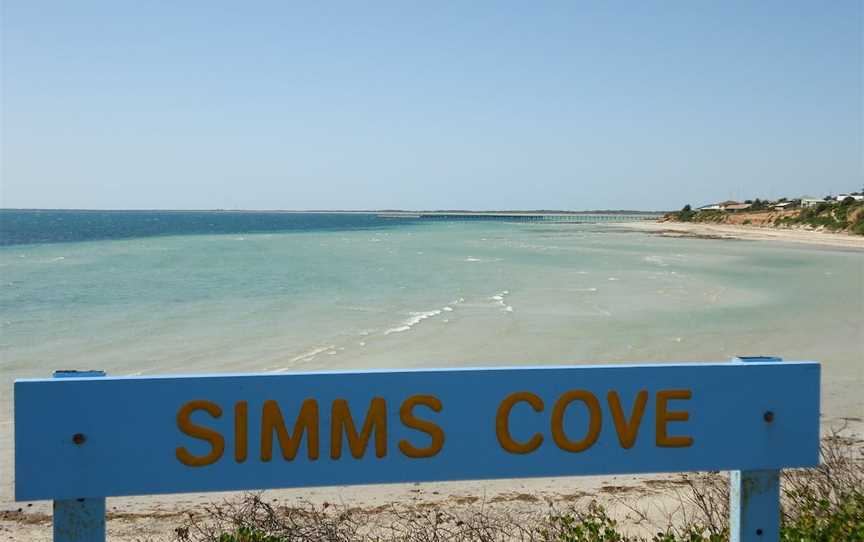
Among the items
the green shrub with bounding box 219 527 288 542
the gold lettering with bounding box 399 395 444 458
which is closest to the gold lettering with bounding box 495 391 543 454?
the gold lettering with bounding box 399 395 444 458

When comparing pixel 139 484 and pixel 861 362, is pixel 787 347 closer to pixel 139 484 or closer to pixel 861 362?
pixel 861 362

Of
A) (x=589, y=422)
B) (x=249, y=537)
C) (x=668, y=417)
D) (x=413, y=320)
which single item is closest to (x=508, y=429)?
(x=589, y=422)

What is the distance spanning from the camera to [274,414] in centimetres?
222

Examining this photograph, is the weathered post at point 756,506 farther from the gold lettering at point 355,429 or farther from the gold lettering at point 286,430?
the gold lettering at point 286,430

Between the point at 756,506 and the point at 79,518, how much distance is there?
2.19 meters

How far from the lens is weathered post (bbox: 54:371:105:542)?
7.13 feet

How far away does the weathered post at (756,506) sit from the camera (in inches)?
96.4

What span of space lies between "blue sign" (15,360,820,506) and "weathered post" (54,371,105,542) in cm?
5

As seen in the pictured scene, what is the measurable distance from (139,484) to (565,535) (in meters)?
2.09

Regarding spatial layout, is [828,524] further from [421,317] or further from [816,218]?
[816,218]

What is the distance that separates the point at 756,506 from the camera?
2.47m

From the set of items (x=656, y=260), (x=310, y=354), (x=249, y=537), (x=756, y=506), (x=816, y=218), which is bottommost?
(x=310, y=354)

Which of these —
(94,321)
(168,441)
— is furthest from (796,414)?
(94,321)

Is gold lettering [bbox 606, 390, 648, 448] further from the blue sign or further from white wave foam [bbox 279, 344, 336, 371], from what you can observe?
white wave foam [bbox 279, 344, 336, 371]
